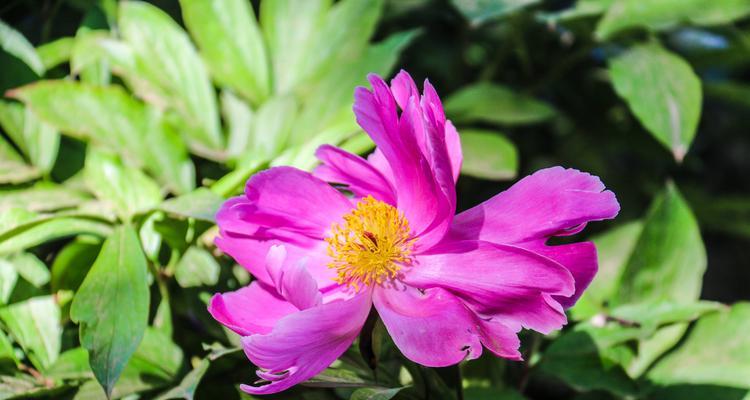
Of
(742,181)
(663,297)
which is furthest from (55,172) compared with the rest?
(742,181)

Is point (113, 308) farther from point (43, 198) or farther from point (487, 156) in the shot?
point (487, 156)

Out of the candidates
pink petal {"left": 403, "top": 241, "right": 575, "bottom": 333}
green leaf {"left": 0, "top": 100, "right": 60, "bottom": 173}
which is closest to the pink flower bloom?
pink petal {"left": 403, "top": 241, "right": 575, "bottom": 333}

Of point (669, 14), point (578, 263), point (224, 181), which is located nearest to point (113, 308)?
point (224, 181)

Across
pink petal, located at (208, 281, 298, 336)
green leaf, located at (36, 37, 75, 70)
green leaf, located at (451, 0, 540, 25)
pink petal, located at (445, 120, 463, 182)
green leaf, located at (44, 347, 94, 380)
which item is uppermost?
green leaf, located at (36, 37, 75, 70)

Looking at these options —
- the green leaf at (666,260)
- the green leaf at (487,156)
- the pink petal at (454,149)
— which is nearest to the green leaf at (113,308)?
the pink petal at (454,149)

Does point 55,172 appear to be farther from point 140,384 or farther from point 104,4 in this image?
point 140,384

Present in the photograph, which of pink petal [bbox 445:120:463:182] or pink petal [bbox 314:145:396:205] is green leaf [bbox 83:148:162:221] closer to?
pink petal [bbox 314:145:396:205]

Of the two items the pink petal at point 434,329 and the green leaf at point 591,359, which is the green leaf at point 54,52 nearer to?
the pink petal at point 434,329
